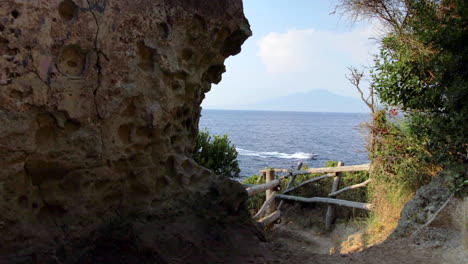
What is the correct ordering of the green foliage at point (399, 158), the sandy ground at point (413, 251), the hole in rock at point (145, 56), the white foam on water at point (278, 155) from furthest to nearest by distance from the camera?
the white foam on water at point (278, 155) < the green foliage at point (399, 158) < the sandy ground at point (413, 251) < the hole in rock at point (145, 56)

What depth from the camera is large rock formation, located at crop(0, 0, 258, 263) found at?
12.5 ft

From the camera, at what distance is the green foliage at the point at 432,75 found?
292 inches

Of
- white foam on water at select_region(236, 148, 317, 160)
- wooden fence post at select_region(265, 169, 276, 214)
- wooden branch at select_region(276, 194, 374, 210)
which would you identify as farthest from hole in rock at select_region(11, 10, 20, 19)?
white foam on water at select_region(236, 148, 317, 160)

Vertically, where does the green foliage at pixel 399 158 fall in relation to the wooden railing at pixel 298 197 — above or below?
above

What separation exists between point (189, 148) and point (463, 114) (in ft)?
15.5

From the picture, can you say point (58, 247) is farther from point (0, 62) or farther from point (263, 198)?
point (263, 198)

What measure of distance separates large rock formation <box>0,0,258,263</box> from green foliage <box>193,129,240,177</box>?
34.6 ft

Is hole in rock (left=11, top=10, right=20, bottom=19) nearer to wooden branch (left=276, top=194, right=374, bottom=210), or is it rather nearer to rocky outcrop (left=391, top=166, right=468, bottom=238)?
rocky outcrop (left=391, top=166, right=468, bottom=238)

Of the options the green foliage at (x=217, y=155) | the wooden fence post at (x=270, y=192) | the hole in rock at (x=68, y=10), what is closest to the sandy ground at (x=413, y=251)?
the hole in rock at (x=68, y=10)

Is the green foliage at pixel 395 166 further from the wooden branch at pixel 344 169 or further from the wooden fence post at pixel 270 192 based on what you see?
the wooden fence post at pixel 270 192

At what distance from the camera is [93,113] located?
14.0 feet

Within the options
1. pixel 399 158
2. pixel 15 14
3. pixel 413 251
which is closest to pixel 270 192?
pixel 399 158

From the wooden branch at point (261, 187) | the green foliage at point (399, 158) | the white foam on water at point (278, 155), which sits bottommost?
the white foam on water at point (278, 155)

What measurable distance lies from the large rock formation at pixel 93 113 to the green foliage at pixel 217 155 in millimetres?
10538
